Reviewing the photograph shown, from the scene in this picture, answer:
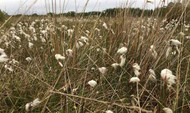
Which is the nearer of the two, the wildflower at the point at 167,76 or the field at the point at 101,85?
the wildflower at the point at 167,76

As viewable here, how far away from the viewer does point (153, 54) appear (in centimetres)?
162

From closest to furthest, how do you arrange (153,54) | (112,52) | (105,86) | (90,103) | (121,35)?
(90,103) < (153,54) < (105,86) < (112,52) < (121,35)

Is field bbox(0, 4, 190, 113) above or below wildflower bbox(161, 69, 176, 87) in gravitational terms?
below

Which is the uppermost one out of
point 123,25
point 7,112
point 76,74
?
point 123,25

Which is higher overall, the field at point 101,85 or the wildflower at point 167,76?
the wildflower at point 167,76

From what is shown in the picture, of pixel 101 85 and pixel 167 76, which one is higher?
pixel 167 76

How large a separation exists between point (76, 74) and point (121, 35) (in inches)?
33.8

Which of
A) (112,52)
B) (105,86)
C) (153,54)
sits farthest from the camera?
(112,52)

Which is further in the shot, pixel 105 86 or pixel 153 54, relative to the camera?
pixel 105 86

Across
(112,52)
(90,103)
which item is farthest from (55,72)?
(112,52)

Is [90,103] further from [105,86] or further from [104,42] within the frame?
[104,42]

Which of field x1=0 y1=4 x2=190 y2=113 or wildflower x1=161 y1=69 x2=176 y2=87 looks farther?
field x1=0 y1=4 x2=190 y2=113

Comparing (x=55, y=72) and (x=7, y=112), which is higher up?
(x=55, y=72)

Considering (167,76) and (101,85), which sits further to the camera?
(101,85)
